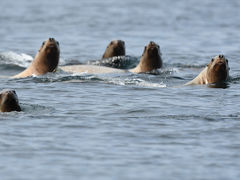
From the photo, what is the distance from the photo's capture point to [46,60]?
52.0 feet

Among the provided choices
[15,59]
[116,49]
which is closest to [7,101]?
[116,49]

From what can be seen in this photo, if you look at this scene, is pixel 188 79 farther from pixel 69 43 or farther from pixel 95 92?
pixel 69 43

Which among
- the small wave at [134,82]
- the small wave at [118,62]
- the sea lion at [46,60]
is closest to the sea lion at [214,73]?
the small wave at [134,82]

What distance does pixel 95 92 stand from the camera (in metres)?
13.0

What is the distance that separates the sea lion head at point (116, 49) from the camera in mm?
18562

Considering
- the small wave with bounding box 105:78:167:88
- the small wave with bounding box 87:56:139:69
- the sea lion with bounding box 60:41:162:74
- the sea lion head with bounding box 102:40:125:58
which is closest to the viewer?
the small wave with bounding box 105:78:167:88

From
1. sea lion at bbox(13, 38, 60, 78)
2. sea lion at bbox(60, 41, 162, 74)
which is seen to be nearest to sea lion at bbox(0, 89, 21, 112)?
sea lion at bbox(13, 38, 60, 78)

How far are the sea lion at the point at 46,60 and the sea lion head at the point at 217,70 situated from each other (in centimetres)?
327

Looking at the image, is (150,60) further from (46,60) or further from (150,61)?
(46,60)

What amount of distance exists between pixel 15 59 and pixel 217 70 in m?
6.72

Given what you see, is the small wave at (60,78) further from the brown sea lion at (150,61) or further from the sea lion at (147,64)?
the brown sea lion at (150,61)

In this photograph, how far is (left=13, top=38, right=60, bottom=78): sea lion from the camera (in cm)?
1567

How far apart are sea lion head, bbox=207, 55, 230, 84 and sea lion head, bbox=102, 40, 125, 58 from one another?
4.79m

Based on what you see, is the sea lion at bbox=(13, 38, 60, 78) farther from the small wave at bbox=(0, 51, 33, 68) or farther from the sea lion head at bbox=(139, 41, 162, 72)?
the small wave at bbox=(0, 51, 33, 68)
